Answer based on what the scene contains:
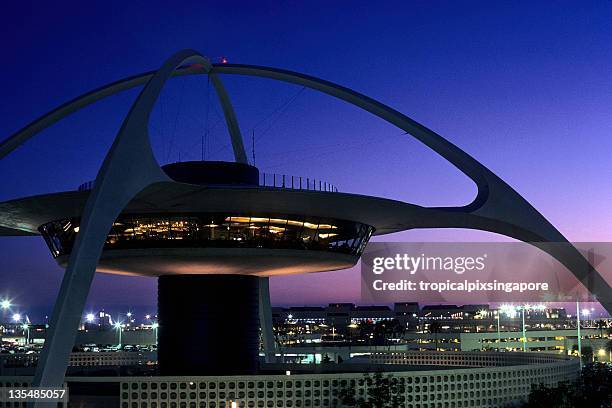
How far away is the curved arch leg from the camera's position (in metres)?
28.1

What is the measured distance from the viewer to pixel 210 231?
41.1 metres

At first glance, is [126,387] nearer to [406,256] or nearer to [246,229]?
[246,229]

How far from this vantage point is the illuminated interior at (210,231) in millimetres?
40812

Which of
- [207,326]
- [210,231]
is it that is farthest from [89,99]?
[207,326]

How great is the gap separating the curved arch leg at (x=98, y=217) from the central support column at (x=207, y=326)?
1242 centimetres

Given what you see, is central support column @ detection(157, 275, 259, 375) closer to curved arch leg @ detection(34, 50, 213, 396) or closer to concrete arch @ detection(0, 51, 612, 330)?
concrete arch @ detection(0, 51, 612, 330)

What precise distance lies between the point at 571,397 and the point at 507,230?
13194mm

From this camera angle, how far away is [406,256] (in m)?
44.7

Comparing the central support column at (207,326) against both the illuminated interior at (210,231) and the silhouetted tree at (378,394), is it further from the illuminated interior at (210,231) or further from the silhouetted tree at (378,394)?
the silhouetted tree at (378,394)

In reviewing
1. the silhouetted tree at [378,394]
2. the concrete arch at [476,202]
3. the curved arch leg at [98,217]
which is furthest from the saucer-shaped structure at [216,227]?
the silhouetted tree at [378,394]

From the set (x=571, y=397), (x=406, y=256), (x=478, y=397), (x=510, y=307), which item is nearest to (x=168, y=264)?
(x=406, y=256)

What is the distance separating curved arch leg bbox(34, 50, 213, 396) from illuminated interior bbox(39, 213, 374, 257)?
7.28 metres

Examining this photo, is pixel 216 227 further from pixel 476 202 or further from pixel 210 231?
pixel 476 202

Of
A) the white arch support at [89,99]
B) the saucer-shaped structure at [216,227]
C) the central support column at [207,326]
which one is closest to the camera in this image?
the saucer-shaped structure at [216,227]
